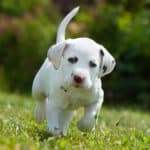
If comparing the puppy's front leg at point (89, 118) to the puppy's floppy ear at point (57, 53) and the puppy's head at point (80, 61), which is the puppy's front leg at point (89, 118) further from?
the puppy's floppy ear at point (57, 53)

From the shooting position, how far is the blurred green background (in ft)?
72.5

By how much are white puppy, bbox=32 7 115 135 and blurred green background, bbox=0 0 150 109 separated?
534 inches

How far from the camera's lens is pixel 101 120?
38.8 feet

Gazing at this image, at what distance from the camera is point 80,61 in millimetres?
7062

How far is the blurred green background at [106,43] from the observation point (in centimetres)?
2209

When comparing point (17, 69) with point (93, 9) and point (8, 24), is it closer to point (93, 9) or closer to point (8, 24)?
point (8, 24)

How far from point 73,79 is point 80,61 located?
0.21m

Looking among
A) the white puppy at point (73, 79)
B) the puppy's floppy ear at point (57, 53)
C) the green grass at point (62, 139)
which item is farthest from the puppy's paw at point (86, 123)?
the puppy's floppy ear at point (57, 53)

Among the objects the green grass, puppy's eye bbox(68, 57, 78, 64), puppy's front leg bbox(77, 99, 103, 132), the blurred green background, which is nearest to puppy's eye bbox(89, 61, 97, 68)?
puppy's eye bbox(68, 57, 78, 64)

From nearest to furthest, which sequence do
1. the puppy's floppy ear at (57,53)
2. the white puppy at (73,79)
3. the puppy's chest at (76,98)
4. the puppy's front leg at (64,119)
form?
the white puppy at (73,79) → the puppy's floppy ear at (57,53) → the puppy's chest at (76,98) → the puppy's front leg at (64,119)

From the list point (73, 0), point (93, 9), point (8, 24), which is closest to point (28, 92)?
point (8, 24)

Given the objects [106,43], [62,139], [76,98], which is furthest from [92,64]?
[106,43]

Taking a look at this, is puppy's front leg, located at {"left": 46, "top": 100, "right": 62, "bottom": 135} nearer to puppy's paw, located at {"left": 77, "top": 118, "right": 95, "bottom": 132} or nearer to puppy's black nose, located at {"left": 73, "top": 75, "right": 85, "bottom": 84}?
puppy's paw, located at {"left": 77, "top": 118, "right": 95, "bottom": 132}

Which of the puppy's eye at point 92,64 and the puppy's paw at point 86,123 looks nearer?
the puppy's eye at point 92,64
